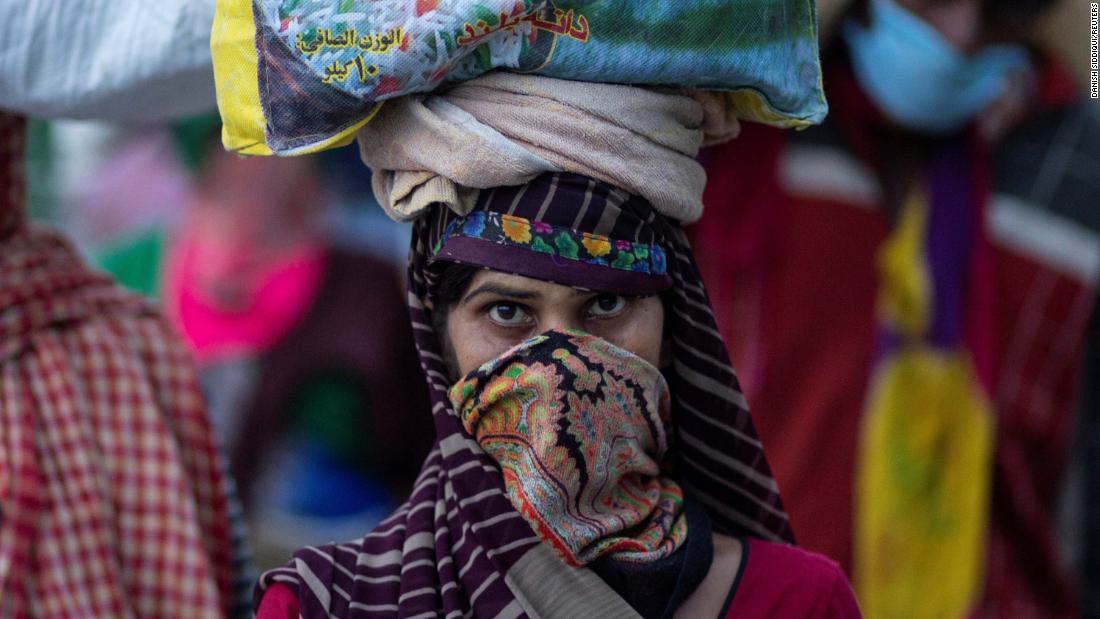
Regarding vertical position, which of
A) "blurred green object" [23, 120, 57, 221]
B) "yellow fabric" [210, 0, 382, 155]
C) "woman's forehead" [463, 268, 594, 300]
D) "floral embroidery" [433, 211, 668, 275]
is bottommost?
"blurred green object" [23, 120, 57, 221]

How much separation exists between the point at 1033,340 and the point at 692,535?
8.07 feet

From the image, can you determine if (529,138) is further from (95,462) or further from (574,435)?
(95,462)

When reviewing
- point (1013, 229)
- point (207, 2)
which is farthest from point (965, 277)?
point (207, 2)

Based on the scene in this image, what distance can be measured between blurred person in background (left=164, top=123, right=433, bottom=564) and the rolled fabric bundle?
3142 millimetres

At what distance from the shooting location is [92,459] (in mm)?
2338

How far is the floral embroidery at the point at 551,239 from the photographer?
1.85 meters

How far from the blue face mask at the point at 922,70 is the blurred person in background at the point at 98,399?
2.22 m

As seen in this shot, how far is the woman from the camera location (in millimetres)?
1845

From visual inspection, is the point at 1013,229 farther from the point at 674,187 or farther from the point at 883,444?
the point at 674,187

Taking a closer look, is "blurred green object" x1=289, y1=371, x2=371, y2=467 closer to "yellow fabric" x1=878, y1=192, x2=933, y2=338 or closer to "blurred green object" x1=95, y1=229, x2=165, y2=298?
"blurred green object" x1=95, y1=229, x2=165, y2=298

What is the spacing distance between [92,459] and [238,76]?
0.80m

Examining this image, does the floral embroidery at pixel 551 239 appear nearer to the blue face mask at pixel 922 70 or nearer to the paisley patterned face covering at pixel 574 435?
the paisley patterned face covering at pixel 574 435

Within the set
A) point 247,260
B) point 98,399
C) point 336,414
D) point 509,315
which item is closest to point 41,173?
point 247,260

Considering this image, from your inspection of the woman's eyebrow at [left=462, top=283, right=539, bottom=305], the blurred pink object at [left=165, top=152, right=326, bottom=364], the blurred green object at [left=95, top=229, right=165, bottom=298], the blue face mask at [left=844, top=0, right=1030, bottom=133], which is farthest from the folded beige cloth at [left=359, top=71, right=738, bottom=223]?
the blurred green object at [left=95, top=229, right=165, bottom=298]
